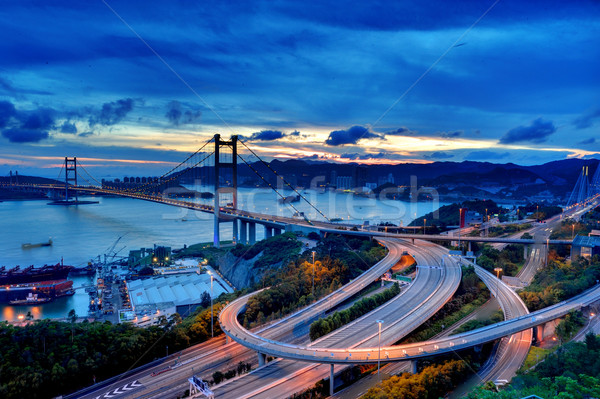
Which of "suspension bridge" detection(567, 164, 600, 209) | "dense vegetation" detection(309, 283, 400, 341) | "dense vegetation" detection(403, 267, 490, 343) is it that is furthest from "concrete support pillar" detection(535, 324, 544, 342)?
"suspension bridge" detection(567, 164, 600, 209)

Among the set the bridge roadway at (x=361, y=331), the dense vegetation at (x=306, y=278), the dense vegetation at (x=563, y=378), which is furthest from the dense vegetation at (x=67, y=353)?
the dense vegetation at (x=563, y=378)

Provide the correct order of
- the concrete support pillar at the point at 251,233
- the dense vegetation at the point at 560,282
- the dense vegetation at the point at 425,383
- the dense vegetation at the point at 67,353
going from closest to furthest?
1. the dense vegetation at the point at 425,383
2. the dense vegetation at the point at 67,353
3. the dense vegetation at the point at 560,282
4. the concrete support pillar at the point at 251,233

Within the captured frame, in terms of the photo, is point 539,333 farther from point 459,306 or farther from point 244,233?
point 244,233

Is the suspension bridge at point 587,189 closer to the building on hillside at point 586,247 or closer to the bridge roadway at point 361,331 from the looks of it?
the building on hillside at point 586,247

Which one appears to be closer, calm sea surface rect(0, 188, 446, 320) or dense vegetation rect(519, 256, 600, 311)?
dense vegetation rect(519, 256, 600, 311)

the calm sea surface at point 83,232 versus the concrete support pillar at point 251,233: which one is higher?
the concrete support pillar at point 251,233

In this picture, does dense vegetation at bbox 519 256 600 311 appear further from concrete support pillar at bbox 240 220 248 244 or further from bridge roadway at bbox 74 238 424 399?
concrete support pillar at bbox 240 220 248 244
